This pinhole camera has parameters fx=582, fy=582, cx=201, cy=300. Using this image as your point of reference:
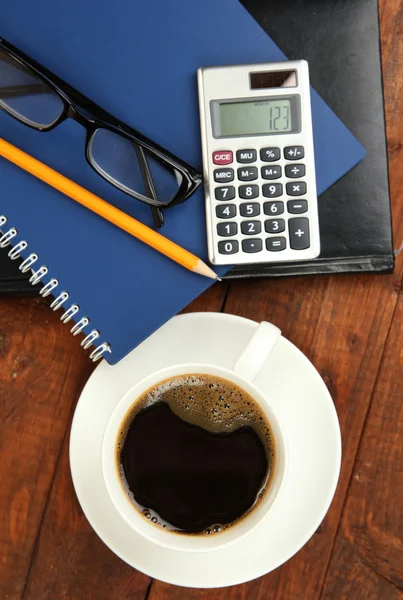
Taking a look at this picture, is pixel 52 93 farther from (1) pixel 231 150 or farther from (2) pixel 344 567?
(2) pixel 344 567

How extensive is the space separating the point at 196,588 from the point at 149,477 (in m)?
0.14

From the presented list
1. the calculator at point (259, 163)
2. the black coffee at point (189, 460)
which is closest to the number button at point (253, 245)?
the calculator at point (259, 163)

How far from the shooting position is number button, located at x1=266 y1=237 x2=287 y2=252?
1.69 ft

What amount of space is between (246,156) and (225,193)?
4cm

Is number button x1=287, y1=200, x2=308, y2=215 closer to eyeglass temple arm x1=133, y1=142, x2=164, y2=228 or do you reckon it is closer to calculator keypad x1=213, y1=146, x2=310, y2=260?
calculator keypad x1=213, y1=146, x2=310, y2=260

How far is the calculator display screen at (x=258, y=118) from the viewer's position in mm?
518

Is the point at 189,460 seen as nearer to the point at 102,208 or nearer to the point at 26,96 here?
the point at 102,208

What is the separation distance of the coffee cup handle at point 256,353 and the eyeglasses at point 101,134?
138 mm

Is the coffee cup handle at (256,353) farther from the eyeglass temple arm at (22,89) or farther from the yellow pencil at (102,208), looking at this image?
the eyeglass temple arm at (22,89)

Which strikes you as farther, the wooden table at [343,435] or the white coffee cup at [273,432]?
the wooden table at [343,435]

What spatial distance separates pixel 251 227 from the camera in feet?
1.69

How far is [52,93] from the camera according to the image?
0.53 meters

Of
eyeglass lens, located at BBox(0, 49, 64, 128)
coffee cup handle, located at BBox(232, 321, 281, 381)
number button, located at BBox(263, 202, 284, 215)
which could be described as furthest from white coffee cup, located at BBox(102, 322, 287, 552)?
eyeglass lens, located at BBox(0, 49, 64, 128)

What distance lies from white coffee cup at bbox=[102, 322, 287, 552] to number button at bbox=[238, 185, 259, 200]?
4.5 inches
